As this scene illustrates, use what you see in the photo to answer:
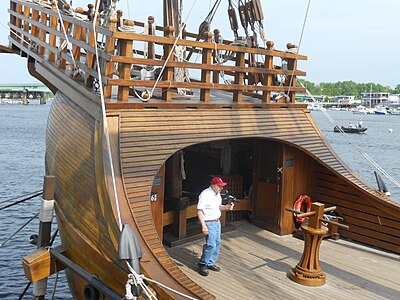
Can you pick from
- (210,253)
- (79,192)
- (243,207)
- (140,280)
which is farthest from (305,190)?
(140,280)

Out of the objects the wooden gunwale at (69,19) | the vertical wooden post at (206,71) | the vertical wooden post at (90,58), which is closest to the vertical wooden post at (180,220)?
the vertical wooden post at (206,71)

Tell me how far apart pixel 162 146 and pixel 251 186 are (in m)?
2.90

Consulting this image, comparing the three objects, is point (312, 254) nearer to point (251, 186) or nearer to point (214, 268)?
point (214, 268)

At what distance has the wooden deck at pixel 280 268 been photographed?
5816 mm

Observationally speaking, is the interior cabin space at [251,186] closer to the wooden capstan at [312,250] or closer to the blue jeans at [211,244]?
the blue jeans at [211,244]

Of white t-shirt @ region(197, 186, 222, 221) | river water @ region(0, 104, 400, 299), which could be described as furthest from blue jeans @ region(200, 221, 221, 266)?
river water @ region(0, 104, 400, 299)

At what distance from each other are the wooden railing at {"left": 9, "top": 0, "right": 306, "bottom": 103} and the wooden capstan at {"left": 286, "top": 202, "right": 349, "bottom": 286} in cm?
213

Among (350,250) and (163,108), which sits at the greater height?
(163,108)

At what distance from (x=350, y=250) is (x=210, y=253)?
8.20ft

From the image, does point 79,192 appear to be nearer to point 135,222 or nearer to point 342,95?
point 135,222

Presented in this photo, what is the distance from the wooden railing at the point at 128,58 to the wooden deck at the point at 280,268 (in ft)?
7.00

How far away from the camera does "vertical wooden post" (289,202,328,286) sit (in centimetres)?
593

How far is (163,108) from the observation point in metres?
6.23

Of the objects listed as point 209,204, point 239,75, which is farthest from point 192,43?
point 209,204
